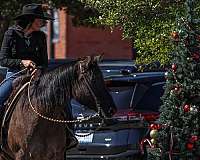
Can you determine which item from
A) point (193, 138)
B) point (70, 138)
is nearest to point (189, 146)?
point (193, 138)

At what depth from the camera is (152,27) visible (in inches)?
360

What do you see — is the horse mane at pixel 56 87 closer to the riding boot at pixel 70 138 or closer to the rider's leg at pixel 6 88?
the riding boot at pixel 70 138

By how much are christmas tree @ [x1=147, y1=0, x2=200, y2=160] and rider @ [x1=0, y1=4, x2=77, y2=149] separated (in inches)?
70.9

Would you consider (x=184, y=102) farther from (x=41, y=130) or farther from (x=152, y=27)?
(x=41, y=130)

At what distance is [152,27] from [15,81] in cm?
242

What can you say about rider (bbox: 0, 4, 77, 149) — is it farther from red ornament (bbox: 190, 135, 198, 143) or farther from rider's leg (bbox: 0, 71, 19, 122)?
red ornament (bbox: 190, 135, 198, 143)

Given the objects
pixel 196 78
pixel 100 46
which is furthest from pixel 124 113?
pixel 100 46

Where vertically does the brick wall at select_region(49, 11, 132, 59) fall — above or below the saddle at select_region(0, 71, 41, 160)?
above

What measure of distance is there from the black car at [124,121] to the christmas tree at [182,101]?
0.63m

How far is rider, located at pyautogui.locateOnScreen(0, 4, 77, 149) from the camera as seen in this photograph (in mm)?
7691

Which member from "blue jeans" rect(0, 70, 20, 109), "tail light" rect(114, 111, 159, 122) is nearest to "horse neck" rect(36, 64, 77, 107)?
"blue jeans" rect(0, 70, 20, 109)

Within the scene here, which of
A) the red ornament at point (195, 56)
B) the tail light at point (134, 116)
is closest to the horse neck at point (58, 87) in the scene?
the red ornament at point (195, 56)

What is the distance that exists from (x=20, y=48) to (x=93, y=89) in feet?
4.62

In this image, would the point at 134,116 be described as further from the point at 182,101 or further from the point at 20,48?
the point at 20,48
